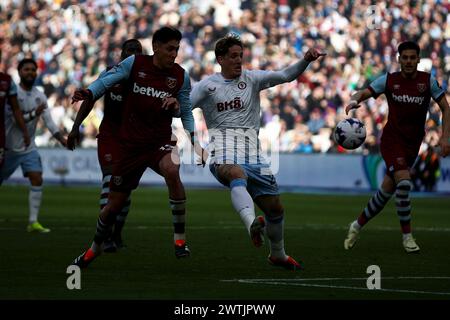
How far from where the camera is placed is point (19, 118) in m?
16.8

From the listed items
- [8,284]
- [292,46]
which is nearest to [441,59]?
[292,46]

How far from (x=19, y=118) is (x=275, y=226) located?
6.34 m

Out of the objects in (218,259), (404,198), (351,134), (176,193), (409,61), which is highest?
(409,61)

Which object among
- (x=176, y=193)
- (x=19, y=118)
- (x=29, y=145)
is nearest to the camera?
(x=176, y=193)

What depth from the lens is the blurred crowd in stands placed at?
3603 cm

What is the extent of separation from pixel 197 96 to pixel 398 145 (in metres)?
3.93

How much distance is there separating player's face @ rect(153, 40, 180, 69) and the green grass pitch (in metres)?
2.14

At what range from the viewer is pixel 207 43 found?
41031 millimetres

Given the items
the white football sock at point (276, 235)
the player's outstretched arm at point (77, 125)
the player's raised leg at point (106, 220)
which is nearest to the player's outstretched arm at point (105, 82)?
the player's outstretched arm at point (77, 125)

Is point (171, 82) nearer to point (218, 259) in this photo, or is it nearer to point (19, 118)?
point (218, 259)

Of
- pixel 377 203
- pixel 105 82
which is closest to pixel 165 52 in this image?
pixel 105 82

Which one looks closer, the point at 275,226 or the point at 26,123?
the point at 275,226

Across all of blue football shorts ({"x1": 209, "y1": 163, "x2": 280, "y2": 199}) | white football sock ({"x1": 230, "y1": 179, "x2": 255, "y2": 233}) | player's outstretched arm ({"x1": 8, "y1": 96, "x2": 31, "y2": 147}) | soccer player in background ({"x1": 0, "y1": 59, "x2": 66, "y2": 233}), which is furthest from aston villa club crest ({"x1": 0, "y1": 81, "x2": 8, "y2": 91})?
white football sock ({"x1": 230, "y1": 179, "x2": 255, "y2": 233})

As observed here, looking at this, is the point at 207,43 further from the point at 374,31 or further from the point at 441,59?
the point at 441,59
